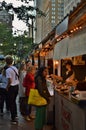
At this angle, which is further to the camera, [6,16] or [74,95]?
[6,16]

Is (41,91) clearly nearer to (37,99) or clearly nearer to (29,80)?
(37,99)

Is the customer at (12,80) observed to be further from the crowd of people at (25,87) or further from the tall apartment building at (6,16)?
the tall apartment building at (6,16)

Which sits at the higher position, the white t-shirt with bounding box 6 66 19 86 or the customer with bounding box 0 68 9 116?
the white t-shirt with bounding box 6 66 19 86

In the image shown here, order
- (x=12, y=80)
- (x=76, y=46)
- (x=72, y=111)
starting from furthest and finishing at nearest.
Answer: (x=12, y=80) < (x=72, y=111) < (x=76, y=46)

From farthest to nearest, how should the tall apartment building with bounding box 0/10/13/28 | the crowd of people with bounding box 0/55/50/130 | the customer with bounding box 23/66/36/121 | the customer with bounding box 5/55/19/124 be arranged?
the customer with bounding box 23/66/36/121, the tall apartment building with bounding box 0/10/13/28, the customer with bounding box 5/55/19/124, the crowd of people with bounding box 0/55/50/130

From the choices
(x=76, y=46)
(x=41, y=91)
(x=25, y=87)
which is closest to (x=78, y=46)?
(x=76, y=46)

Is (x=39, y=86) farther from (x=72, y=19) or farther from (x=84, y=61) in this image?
(x=84, y=61)

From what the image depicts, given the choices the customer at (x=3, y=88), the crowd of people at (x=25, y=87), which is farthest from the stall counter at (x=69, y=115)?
the customer at (x=3, y=88)

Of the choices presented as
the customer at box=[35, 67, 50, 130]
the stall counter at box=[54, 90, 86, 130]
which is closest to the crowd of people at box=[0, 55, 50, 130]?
the customer at box=[35, 67, 50, 130]

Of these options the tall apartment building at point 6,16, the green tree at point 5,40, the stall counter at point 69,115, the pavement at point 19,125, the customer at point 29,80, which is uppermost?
the green tree at point 5,40

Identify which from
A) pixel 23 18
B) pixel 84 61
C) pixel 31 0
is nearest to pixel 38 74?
pixel 23 18

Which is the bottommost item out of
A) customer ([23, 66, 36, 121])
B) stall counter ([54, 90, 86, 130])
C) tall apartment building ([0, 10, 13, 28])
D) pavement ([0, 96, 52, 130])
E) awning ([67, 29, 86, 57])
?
pavement ([0, 96, 52, 130])

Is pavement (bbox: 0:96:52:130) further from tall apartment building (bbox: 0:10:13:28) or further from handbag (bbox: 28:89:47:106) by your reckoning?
Result: tall apartment building (bbox: 0:10:13:28)

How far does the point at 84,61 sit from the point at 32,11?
6.55 meters
